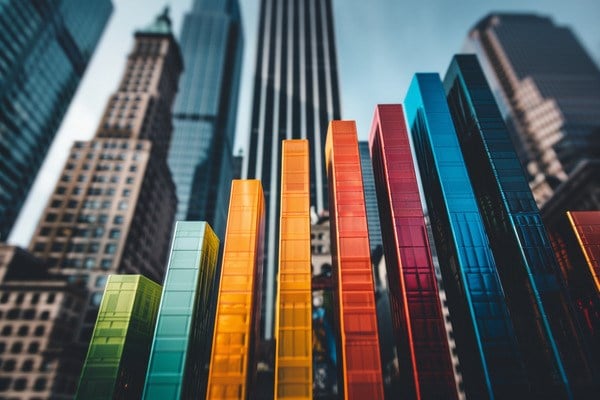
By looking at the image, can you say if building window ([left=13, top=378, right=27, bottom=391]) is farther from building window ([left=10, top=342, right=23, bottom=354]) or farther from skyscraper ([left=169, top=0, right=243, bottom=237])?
skyscraper ([left=169, top=0, right=243, bottom=237])

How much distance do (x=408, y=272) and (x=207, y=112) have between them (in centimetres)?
13049

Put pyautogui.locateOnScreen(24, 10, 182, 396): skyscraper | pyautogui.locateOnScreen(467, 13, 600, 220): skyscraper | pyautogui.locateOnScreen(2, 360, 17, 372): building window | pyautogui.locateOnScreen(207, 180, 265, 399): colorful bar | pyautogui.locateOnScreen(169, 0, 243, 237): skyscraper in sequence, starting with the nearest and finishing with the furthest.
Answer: pyautogui.locateOnScreen(207, 180, 265, 399): colorful bar < pyautogui.locateOnScreen(2, 360, 17, 372): building window < pyautogui.locateOnScreen(24, 10, 182, 396): skyscraper < pyautogui.locateOnScreen(467, 13, 600, 220): skyscraper < pyautogui.locateOnScreen(169, 0, 243, 237): skyscraper

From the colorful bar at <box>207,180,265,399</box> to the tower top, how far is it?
99.5 m

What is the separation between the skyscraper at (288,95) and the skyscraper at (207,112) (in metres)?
37.6

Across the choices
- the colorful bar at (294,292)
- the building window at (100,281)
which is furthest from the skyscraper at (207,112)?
the colorful bar at (294,292)

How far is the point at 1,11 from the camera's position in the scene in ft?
258

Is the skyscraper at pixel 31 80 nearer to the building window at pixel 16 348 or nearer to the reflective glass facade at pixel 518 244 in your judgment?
the building window at pixel 16 348

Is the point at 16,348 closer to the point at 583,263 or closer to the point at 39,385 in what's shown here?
the point at 39,385

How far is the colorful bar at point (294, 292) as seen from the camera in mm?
18453

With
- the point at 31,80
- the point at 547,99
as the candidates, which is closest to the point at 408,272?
the point at 31,80

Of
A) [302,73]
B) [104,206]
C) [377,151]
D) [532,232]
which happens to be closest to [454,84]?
[377,151]

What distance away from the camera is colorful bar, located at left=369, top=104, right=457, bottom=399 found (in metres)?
18.3

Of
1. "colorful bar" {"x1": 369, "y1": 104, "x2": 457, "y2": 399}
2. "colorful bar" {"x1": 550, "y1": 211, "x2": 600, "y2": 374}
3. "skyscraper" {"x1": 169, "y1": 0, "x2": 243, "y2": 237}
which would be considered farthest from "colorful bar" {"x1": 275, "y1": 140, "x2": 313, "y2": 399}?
"skyscraper" {"x1": 169, "y1": 0, "x2": 243, "y2": 237}

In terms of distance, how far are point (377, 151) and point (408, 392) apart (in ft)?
61.0
